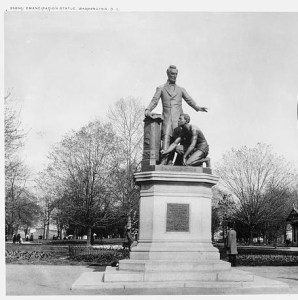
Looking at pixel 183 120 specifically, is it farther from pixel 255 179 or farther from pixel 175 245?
pixel 255 179

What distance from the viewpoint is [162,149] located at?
43.2ft

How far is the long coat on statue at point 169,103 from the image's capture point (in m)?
13.5

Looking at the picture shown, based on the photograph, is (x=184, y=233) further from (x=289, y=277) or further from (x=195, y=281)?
(x=289, y=277)

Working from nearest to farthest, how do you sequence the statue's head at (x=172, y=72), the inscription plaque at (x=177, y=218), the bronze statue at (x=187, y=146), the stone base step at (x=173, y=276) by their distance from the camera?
the stone base step at (x=173, y=276), the inscription plaque at (x=177, y=218), the bronze statue at (x=187, y=146), the statue's head at (x=172, y=72)

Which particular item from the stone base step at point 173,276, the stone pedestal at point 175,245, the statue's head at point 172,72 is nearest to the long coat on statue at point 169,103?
the statue's head at point 172,72

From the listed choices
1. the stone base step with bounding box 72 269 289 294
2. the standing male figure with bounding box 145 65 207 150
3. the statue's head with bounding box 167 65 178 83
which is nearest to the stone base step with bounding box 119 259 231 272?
the stone base step with bounding box 72 269 289 294

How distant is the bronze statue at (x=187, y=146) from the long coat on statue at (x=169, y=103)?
35 cm

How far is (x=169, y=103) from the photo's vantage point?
13672mm

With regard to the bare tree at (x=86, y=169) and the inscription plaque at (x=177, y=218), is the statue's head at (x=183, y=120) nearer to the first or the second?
the inscription plaque at (x=177, y=218)

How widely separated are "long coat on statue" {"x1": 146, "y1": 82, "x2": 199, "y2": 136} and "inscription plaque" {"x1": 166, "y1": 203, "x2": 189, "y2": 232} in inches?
97.3

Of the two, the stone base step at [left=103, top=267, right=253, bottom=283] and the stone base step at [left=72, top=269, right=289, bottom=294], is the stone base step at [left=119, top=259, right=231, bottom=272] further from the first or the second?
the stone base step at [left=72, top=269, right=289, bottom=294]

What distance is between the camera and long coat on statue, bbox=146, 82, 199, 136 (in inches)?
530

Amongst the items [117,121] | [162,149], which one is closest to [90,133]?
[117,121]

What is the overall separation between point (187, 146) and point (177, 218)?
7.79 ft
